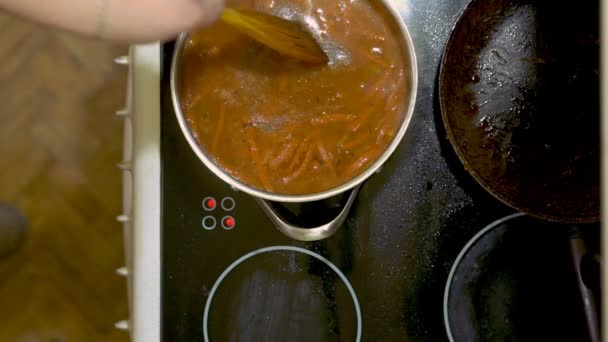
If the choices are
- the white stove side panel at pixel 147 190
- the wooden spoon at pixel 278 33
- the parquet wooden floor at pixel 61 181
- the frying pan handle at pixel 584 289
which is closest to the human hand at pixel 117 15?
the wooden spoon at pixel 278 33

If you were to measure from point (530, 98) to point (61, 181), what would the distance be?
0.99 m

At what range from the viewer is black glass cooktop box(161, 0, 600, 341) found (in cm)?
70

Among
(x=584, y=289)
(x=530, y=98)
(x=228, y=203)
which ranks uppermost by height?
(x=530, y=98)

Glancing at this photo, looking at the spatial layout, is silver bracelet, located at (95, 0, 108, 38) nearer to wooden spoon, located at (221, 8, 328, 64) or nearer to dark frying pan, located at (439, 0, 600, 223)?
wooden spoon, located at (221, 8, 328, 64)

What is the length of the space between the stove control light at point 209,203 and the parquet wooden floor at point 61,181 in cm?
62

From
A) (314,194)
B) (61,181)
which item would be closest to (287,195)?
(314,194)

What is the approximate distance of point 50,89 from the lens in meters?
1.28

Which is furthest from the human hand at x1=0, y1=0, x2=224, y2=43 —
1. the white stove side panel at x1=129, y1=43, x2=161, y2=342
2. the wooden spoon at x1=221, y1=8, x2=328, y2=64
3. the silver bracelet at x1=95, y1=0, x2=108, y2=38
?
the white stove side panel at x1=129, y1=43, x2=161, y2=342

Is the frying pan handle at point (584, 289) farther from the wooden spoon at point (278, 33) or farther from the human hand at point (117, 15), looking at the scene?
the human hand at point (117, 15)

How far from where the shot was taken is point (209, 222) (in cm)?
71

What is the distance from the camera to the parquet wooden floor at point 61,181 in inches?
48.9

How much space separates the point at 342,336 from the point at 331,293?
0.05 m

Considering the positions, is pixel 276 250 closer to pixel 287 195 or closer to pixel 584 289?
pixel 287 195

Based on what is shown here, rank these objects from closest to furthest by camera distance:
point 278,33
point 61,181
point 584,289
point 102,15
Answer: point 102,15 → point 278,33 → point 584,289 → point 61,181
